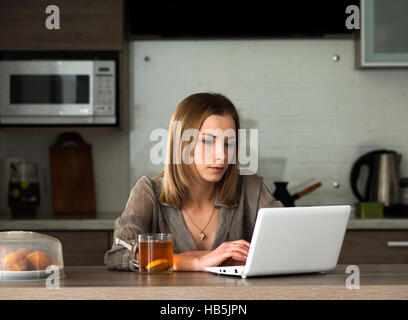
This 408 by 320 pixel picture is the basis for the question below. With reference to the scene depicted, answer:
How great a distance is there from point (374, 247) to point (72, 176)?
69.6 inches

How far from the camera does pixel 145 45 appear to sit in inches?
160

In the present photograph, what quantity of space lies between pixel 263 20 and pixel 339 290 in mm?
2561

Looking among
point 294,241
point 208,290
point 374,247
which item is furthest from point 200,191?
point 374,247

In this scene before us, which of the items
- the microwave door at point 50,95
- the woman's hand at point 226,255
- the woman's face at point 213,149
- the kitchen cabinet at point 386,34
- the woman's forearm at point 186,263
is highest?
the kitchen cabinet at point 386,34

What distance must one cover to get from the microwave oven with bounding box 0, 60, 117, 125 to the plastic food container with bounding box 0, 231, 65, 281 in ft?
6.43

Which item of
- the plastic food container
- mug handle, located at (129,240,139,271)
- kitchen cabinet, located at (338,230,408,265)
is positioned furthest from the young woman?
kitchen cabinet, located at (338,230,408,265)

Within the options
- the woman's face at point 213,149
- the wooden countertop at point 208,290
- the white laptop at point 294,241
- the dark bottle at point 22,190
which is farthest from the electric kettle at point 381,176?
the wooden countertop at point 208,290

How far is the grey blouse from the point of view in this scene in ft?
7.98

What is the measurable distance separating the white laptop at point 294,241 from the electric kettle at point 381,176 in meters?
2.01

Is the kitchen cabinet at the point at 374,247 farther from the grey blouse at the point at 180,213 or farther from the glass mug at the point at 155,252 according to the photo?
the glass mug at the point at 155,252

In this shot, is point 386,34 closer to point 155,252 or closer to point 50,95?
point 50,95

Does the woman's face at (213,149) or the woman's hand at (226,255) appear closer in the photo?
the woman's hand at (226,255)

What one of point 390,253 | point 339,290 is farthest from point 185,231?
point 390,253

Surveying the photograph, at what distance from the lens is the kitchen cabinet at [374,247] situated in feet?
11.2
